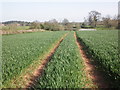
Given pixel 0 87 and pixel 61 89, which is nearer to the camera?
pixel 61 89

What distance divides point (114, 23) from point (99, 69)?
77189 millimetres

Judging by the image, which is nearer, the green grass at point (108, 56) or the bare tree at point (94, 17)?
the green grass at point (108, 56)

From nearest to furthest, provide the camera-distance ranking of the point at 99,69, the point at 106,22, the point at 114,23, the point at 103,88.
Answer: the point at 103,88, the point at 99,69, the point at 114,23, the point at 106,22

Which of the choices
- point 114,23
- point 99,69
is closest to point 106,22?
point 114,23

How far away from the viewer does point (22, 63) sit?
6922mm

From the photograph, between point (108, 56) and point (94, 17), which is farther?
point (94, 17)

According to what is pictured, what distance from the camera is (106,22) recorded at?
79812 mm

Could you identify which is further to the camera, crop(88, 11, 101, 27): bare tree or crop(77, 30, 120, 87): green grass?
crop(88, 11, 101, 27): bare tree

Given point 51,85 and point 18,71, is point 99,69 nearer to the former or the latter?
point 51,85

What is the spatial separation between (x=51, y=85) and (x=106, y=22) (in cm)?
8458

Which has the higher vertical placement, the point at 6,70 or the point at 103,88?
the point at 6,70

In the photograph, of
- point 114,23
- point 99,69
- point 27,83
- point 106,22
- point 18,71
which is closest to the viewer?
point 27,83

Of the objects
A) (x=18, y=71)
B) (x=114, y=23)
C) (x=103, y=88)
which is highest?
(x=114, y=23)

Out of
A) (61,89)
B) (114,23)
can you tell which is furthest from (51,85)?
(114,23)
